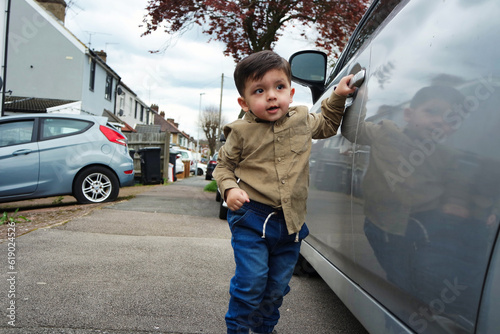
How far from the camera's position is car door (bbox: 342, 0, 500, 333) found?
3.01 ft

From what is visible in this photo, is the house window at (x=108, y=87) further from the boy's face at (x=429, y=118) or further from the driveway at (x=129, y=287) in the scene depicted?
the boy's face at (x=429, y=118)

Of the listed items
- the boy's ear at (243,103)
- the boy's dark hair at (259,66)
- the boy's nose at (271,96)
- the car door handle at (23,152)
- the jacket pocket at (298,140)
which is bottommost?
the car door handle at (23,152)

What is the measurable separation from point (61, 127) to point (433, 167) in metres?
7.17

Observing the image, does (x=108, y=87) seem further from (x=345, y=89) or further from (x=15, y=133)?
(x=345, y=89)

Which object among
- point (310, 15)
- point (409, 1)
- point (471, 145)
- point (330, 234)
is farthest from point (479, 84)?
point (310, 15)

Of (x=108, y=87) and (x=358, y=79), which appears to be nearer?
(x=358, y=79)

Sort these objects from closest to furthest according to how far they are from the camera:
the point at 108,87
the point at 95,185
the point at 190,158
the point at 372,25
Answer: the point at 372,25
the point at 95,185
the point at 108,87
the point at 190,158

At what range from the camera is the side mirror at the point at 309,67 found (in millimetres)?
2893

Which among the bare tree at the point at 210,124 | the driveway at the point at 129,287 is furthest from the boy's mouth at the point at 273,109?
the bare tree at the point at 210,124

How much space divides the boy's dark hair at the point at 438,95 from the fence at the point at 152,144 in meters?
13.3

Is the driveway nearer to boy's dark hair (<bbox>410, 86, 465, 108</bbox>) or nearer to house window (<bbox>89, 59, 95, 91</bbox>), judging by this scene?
boy's dark hair (<bbox>410, 86, 465, 108</bbox>)

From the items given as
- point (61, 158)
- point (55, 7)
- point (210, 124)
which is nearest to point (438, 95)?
point (61, 158)

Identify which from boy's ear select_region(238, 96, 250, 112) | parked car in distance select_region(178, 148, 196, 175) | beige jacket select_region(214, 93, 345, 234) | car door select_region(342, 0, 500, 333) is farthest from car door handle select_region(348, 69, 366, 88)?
parked car in distance select_region(178, 148, 196, 175)

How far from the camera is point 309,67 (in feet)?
9.57
